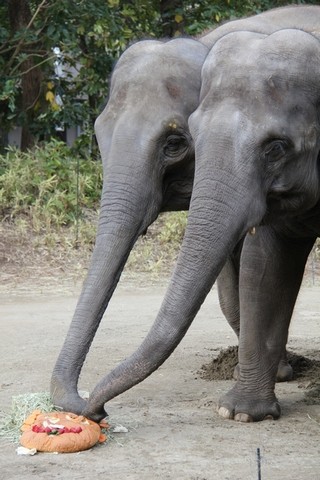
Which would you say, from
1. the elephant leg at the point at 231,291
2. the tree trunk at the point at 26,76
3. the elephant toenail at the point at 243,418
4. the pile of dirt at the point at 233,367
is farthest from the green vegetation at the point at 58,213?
the elephant toenail at the point at 243,418

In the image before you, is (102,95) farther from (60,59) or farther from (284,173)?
(284,173)

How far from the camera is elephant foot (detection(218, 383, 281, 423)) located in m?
6.07

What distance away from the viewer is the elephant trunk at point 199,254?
4.93 m

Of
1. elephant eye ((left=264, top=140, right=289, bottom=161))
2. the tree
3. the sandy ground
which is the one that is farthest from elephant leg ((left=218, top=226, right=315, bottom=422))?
the tree

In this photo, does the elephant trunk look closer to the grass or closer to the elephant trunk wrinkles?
the elephant trunk wrinkles

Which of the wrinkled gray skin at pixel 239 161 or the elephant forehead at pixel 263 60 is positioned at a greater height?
the elephant forehead at pixel 263 60

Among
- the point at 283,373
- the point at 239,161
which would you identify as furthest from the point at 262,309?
the point at 239,161

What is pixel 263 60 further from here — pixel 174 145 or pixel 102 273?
pixel 102 273

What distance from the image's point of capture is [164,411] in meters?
6.15

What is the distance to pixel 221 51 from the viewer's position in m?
5.39

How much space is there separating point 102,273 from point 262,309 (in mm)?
1038

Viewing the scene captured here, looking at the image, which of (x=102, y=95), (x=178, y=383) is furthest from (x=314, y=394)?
(x=102, y=95)

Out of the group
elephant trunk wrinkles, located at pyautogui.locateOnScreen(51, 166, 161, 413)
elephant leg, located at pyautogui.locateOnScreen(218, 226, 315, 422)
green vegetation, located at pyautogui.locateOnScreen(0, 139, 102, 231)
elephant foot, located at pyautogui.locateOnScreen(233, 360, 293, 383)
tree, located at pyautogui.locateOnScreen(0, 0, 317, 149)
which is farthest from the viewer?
tree, located at pyautogui.locateOnScreen(0, 0, 317, 149)

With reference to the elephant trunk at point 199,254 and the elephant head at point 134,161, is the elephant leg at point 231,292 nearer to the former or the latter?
the elephant head at point 134,161
